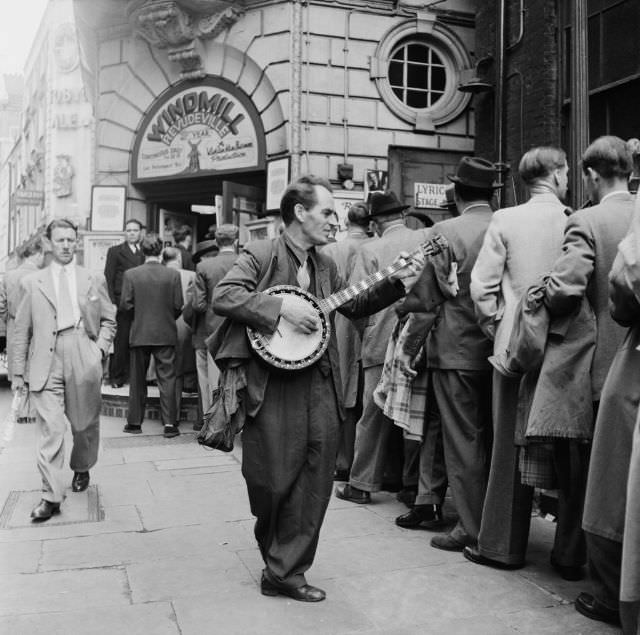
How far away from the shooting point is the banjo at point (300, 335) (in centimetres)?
386

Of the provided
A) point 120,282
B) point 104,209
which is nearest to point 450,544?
point 120,282

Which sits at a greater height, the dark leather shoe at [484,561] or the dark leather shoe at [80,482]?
the dark leather shoe at [80,482]

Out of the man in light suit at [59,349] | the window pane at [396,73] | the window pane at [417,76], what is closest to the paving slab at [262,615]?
the man in light suit at [59,349]

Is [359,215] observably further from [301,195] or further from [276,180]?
[276,180]

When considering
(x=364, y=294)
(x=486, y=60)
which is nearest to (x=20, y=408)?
(x=364, y=294)

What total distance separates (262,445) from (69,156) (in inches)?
552

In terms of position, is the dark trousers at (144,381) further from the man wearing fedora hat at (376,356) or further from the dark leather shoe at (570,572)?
the dark leather shoe at (570,572)

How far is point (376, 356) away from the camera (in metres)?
6.00

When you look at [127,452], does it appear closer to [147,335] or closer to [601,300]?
[147,335]

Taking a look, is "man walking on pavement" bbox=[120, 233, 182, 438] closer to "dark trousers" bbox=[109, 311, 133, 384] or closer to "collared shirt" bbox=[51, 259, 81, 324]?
"dark trousers" bbox=[109, 311, 133, 384]

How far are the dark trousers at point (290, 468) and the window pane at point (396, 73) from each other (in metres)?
→ 12.1

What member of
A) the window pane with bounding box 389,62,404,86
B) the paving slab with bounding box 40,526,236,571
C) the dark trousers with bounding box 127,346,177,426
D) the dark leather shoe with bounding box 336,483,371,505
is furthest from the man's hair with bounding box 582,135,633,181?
the window pane with bounding box 389,62,404,86

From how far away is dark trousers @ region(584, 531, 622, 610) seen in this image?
3.42m

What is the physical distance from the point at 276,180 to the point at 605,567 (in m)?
11.6
